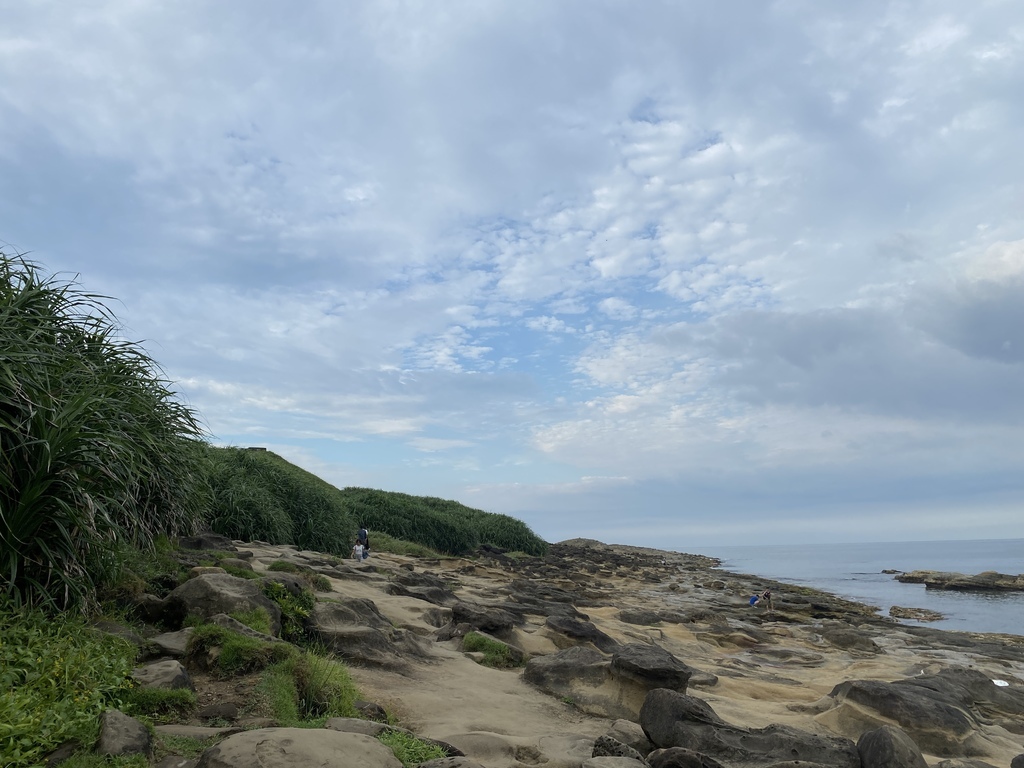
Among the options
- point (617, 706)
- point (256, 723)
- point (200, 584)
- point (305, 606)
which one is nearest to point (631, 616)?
point (617, 706)

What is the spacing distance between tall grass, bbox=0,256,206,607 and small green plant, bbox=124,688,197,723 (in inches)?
50.5

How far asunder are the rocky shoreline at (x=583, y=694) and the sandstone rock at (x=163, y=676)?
0.06 metres

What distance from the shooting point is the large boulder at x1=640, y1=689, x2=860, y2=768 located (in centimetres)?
538

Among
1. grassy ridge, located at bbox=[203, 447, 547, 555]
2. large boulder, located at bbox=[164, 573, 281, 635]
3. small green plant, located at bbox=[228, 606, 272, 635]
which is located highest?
grassy ridge, located at bbox=[203, 447, 547, 555]

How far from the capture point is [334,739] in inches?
146

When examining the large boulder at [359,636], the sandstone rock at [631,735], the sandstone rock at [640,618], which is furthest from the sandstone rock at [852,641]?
the large boulder at [359,636]

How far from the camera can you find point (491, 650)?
8.48m

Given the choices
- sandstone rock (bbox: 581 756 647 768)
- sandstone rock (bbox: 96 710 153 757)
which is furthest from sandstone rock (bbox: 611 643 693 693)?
sandstone rock (bbox: 96 710 153 757)

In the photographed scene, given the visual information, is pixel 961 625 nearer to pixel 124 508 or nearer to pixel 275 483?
pixel 275 483

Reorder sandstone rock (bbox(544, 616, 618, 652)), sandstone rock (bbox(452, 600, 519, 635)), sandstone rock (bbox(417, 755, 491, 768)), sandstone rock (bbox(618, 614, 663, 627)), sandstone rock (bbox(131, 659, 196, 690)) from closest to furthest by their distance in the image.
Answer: sandstone rock (bbox(417, 755, 491, 768))
sandstone rock (bbox(131, 659, 196, 690))
sandstone rock (bbox(452, 600, 519, 635))
sandstone rock (bbox(544, 616, 618, 652))
sandstone rock (bbox(618, 614, 663, 627))

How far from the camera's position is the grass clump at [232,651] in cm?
525

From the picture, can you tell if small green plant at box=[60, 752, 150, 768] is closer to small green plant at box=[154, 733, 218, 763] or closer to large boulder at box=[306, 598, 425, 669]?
small green plant at box=[154, 733, 218, 763]

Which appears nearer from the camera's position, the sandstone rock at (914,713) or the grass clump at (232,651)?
the grass clump at (232,651)

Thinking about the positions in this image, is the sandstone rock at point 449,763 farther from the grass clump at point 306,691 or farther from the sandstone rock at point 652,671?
the sandstone rock at point 652,671
